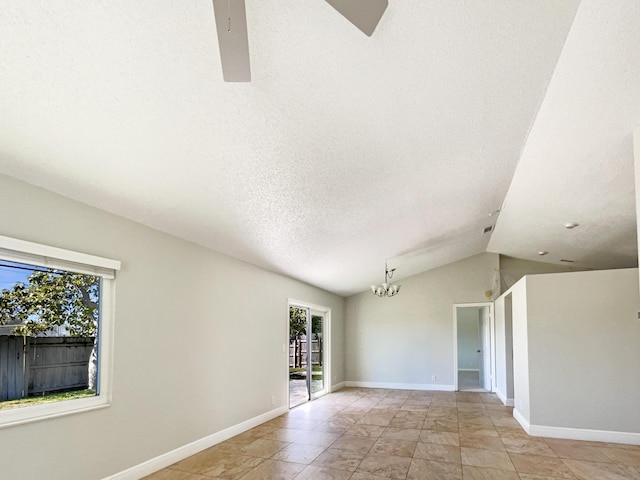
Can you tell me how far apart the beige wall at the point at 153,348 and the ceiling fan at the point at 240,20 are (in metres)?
2.33

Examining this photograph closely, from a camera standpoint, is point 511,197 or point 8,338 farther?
point 511,197

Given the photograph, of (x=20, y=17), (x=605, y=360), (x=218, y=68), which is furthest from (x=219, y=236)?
(x=605, y=360)

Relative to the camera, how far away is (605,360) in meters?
5.45

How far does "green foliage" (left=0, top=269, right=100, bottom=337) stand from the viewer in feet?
9.90

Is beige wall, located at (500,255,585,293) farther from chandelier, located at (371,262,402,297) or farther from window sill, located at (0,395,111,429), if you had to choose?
window sill, located at (0,395,111,429)

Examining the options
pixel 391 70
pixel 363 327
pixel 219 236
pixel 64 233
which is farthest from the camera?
pixel 363 327

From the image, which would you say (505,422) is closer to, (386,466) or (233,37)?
(386,466)

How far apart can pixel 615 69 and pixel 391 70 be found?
1.56 m

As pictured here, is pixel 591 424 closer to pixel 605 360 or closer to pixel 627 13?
pixel 605 360

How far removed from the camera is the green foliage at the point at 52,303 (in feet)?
9.90

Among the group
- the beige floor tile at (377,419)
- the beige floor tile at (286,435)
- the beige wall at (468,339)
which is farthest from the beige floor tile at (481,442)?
the beige wall at (468,339)

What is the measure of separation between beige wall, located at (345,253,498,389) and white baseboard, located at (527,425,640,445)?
397 cm

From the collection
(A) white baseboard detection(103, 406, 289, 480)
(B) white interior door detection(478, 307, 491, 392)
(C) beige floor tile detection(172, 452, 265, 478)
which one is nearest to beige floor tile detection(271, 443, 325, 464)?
(C) beige floor tile detection(172, 452, 265, 478)

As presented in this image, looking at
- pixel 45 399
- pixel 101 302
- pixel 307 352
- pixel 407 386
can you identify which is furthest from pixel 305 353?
pixel 45 399
